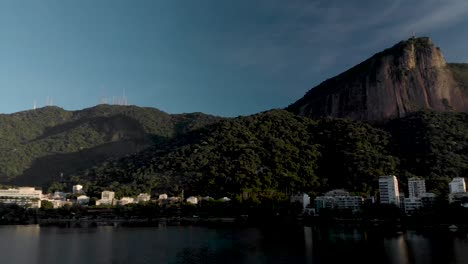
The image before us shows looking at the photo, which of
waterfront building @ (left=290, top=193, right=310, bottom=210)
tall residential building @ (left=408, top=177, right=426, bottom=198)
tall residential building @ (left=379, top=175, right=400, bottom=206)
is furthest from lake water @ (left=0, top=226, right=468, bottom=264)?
tall residential building @ (left=408, top=177, right=426, bottom=198)

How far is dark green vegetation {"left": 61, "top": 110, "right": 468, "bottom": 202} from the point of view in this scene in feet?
367

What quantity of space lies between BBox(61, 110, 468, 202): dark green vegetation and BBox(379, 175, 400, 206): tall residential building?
919cm

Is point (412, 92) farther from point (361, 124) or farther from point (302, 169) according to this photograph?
point (302, 169)

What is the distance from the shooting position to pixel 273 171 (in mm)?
119875

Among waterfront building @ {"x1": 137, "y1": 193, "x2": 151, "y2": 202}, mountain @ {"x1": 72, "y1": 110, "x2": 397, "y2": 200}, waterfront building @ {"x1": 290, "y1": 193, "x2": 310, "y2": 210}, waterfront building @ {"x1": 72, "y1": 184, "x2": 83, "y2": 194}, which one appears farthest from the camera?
waterfront building @ {"x1": 72, "y1": 184, "x2": 83, "y2": 194}

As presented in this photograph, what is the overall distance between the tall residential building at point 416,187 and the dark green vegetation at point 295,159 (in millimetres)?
3260

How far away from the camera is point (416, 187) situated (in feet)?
314

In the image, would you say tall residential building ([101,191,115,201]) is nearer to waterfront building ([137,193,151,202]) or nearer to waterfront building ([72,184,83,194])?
waterfront building ([137,193,151,202])

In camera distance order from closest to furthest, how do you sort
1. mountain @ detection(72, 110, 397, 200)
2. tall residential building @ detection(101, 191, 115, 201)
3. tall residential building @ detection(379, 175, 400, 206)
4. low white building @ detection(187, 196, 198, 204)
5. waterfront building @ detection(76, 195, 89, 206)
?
tall residential building @ detection(379, 175, 400, 206), low white building @ detection(187, 196, 198, 204), mountain @ detection(72, 110, 397, 200), tall residential building @ detection(101, 191, 115, 201), waterfront building @ detection(76, 195, 89, 206)

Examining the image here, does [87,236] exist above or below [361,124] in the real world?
below

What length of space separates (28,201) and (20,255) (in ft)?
252

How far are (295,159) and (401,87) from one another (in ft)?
180

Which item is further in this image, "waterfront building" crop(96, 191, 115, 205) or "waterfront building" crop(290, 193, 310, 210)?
"waterfront building" crop(96, 191, 115, 205)

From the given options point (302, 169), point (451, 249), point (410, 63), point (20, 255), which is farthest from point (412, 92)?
point (20, 255)
